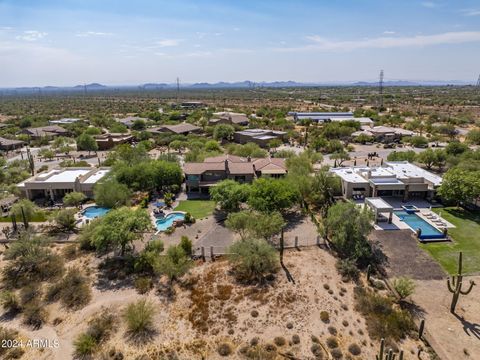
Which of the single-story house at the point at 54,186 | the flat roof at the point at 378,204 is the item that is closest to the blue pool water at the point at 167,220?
the single-story house at the point at 54,186

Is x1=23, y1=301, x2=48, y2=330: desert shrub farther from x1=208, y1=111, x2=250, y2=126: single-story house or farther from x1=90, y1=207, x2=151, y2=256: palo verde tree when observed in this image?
x1=208, y1=111, x2=250, y2=126: single-story house

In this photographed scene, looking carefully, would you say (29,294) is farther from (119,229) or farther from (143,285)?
(143,285)

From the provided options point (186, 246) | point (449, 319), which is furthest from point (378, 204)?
point (186, 246)

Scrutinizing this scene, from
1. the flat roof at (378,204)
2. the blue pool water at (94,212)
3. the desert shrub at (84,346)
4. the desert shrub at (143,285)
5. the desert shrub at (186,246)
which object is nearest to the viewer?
the desert shrub at (84,346)

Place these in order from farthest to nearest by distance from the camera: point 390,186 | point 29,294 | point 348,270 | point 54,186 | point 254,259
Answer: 1. point 54,186
2. point 390,186
3. point 348,270
4. point 254,259
5. point 29,294

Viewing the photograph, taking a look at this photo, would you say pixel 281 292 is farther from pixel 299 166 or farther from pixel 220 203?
pixel 299 166

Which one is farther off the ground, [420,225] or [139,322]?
[420,225]

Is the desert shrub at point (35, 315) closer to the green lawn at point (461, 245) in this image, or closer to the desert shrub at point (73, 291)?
the desert shrub at point (73, 291)
